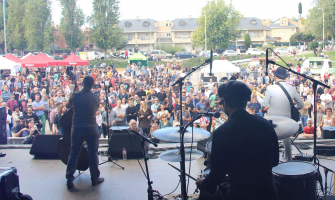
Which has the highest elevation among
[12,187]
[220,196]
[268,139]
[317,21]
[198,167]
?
[317,21]

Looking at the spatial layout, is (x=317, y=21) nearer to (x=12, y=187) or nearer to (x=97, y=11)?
(x=97, y=11)

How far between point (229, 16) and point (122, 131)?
44109 millimetres

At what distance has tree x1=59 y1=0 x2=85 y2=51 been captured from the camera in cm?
4250

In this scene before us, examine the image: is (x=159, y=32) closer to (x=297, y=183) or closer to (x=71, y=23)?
(x=71, y=23)

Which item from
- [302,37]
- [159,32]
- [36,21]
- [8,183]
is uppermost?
[159,32]

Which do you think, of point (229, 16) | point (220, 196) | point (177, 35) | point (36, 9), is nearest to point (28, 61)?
point (220, 196)

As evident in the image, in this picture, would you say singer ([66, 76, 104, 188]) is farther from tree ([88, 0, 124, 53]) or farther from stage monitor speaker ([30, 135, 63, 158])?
tree ([88, 0, 124, 53])

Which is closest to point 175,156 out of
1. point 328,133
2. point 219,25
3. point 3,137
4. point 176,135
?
point 176,135

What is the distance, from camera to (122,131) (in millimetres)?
6098

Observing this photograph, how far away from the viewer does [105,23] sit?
43594mm

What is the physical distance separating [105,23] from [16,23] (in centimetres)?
1202

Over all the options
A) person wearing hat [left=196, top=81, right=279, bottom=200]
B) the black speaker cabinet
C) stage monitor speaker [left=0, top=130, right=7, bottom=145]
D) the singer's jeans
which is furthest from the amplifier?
stage monitor speaker [left=0, top=130, right=7, bottom=145]

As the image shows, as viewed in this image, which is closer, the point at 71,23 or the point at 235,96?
the point at 235,96

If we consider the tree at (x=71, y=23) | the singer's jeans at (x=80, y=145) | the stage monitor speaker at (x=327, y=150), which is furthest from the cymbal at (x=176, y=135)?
the tree at (x=71, y=23)
